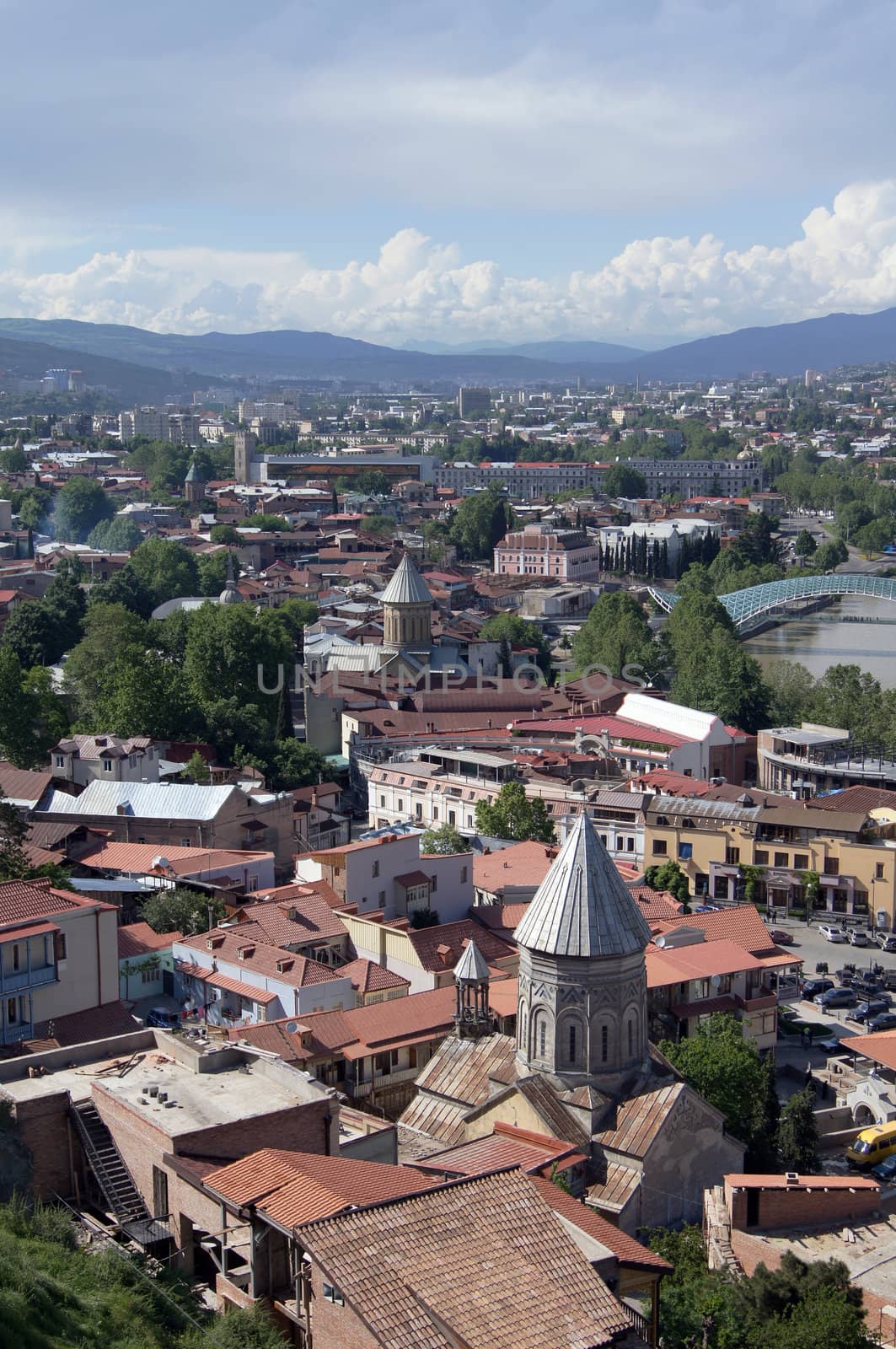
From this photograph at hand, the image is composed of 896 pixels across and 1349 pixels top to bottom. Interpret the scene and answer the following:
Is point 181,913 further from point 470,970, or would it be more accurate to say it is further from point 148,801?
point 148,801

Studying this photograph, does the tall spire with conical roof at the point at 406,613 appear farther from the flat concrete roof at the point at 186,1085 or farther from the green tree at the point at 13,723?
the flat concrete roof at the point at 186,1085

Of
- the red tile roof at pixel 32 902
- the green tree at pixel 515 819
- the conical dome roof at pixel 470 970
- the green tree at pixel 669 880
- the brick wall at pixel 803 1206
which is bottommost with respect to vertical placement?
the green tree at pixel 669 880

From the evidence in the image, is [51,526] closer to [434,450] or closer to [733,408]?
[434,450]

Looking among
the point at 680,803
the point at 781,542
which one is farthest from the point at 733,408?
the point at 680,803

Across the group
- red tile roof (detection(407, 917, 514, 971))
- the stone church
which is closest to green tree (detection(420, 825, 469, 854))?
red tile roof (detection(407, 917, 514, 971))

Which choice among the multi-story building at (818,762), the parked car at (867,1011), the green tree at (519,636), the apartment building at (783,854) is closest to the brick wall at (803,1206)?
the parked car at (867,1011)

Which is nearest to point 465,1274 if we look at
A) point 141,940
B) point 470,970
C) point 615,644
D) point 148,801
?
point 470,970

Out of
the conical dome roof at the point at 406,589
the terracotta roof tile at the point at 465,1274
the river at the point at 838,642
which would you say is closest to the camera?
the terracotta roof tile at the point at 465,1274
